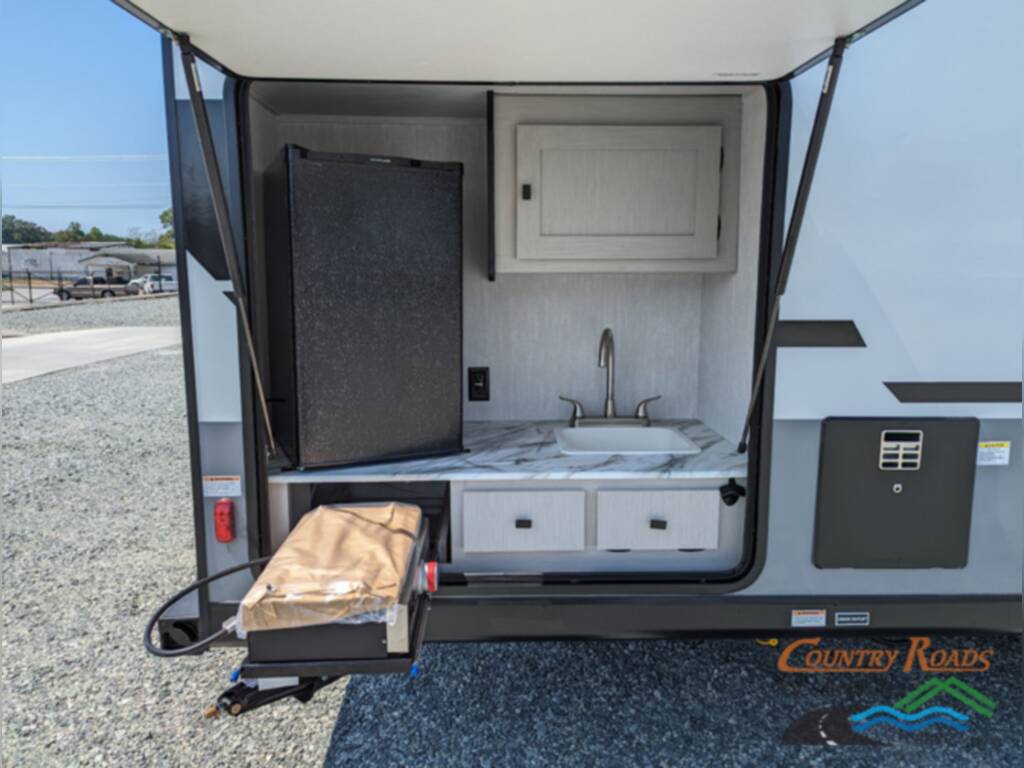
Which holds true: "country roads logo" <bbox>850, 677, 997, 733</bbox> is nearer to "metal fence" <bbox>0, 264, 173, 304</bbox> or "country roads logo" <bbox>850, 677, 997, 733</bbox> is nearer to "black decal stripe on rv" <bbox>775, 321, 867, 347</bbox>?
"black decal stripe on rv" <bbox>775, 321, 867, 347</bbox>

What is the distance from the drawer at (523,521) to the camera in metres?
1.93

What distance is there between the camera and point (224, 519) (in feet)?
5.89

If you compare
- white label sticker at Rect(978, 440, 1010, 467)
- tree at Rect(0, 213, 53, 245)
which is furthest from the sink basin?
tree at Rect(0, 213, 53, 245)

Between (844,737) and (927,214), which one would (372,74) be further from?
(844,737)

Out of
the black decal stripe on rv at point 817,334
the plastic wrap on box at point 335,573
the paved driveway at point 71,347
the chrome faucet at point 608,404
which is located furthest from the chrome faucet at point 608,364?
the paved driveway at point 71,347

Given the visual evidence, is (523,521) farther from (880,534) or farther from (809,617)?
(880,534)

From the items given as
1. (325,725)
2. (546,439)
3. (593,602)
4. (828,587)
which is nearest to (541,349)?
(546,439)

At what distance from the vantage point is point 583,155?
7.30 feet

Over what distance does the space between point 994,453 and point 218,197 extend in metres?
2.18

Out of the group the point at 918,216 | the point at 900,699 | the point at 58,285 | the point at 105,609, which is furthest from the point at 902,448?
the point at 58,285

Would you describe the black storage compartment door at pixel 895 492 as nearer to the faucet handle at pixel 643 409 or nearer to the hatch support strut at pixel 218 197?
the faucet handle at pixel 643 409

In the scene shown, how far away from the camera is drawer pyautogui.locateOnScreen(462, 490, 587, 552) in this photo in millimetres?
1926

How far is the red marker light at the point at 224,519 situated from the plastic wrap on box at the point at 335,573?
0.92ft

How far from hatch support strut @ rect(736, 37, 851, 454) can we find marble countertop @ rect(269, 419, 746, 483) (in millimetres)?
240
